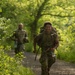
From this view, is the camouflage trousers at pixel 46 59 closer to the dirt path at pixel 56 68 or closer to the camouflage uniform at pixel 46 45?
the camouflage uniform at pixel 46 45

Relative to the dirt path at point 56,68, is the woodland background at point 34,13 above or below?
above

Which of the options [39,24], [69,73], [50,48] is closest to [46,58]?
[50,48]

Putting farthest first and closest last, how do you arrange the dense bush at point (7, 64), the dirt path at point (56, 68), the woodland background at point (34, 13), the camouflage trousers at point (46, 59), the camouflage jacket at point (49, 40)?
the woodland background at point (34, 13) < the dirt path at point (56, 68) < the camouflage trousers at point (46, 59) < the camouflage jacket at point (49, 40) < the dense bush at point (7, 64)

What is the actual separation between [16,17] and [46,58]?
2257 centimetres

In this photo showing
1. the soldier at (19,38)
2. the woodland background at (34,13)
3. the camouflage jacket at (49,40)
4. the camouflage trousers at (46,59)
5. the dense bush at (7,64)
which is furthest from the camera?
the woodland background at (34,13)

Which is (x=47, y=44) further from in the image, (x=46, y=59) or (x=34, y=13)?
(x=34, y=13)

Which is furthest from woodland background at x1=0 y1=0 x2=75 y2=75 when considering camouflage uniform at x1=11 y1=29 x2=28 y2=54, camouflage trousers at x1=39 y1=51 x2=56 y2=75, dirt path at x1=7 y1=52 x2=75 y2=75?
camouflage trousers at x1=39 y1=51 x2=56 y2=75

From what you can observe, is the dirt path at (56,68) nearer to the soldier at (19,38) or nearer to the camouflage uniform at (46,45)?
the soldier at (19,38)

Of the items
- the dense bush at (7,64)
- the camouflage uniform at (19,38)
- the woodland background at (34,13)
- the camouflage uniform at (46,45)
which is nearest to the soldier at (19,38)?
the camouflage uniform at (19,38)

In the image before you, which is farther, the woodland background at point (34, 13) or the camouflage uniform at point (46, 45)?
the woodland background at point (34, 13)

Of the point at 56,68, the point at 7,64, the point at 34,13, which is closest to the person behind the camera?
the point at 7,64

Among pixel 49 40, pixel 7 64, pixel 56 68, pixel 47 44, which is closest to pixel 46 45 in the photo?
pixel 47 44

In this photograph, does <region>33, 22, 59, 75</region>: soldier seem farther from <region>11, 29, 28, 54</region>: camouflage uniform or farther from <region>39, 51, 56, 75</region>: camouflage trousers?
<region>11, 29, 28, 54</region>: camouflage uniform

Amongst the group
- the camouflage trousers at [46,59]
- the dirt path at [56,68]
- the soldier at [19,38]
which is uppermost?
the soldier at [19,38]
